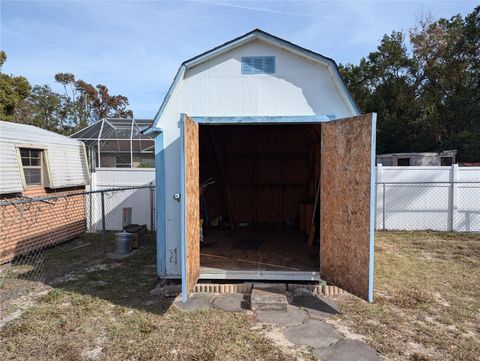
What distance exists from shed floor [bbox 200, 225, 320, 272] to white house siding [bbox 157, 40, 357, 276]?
1.24 m

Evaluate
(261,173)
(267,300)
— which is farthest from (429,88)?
(267,300)

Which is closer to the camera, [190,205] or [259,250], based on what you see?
[190,205]

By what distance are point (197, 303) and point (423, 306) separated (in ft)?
10.3

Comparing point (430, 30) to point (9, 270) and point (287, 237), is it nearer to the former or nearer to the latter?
point (287, 237)

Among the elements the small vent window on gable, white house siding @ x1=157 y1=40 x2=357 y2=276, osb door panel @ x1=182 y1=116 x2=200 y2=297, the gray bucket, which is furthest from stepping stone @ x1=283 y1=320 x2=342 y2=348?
the gray bucket

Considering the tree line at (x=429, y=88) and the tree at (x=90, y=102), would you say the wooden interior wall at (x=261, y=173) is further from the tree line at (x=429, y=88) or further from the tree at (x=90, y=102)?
the tree at (x=90, y=102)

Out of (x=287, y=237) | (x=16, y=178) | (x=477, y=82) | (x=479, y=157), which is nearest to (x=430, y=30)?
(x=477, y=82)

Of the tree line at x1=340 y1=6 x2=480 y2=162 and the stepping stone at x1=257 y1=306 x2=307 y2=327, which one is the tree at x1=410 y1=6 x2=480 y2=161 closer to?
the tree line at x1=340 y1=6 x2=480 y2=162

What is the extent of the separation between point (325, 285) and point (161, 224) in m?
2.77

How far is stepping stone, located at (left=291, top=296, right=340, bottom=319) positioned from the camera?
4.45 metres

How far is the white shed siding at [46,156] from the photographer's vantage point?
274 inches

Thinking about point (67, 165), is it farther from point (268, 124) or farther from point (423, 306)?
point (423, 306)

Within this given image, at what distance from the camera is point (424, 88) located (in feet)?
70.7

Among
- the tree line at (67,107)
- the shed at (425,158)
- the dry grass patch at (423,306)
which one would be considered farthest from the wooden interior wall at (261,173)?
the tree line at (67,107)
